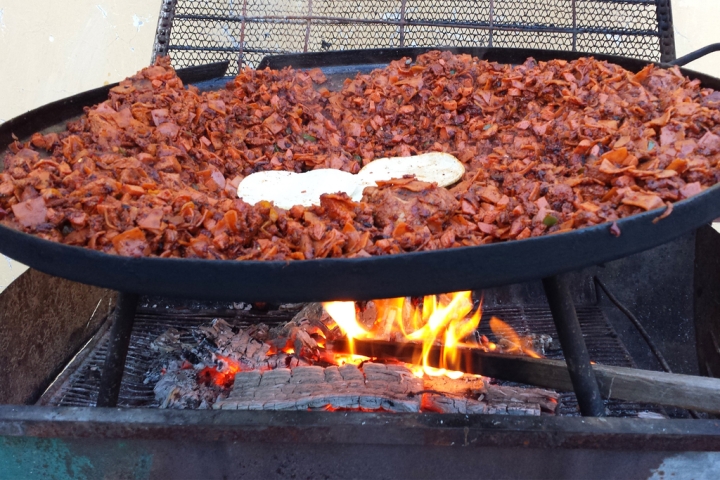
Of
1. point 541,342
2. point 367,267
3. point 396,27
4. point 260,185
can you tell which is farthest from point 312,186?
point 396,27

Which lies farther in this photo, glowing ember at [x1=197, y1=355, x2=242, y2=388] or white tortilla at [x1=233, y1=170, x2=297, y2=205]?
glowing ember at [x1=197, y1=355, x2=242, y2=388]

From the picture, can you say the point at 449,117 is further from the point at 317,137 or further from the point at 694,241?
the point at 694,241

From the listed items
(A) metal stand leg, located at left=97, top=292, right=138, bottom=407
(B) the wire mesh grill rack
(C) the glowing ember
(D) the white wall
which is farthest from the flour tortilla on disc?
(D) the white wall

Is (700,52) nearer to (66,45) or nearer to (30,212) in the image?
(30,212)

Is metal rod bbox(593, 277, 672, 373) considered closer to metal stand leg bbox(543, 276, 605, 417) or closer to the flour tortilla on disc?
metal stand leg bbox(543, 276, 605, 417)

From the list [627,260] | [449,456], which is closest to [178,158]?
[449,456]
